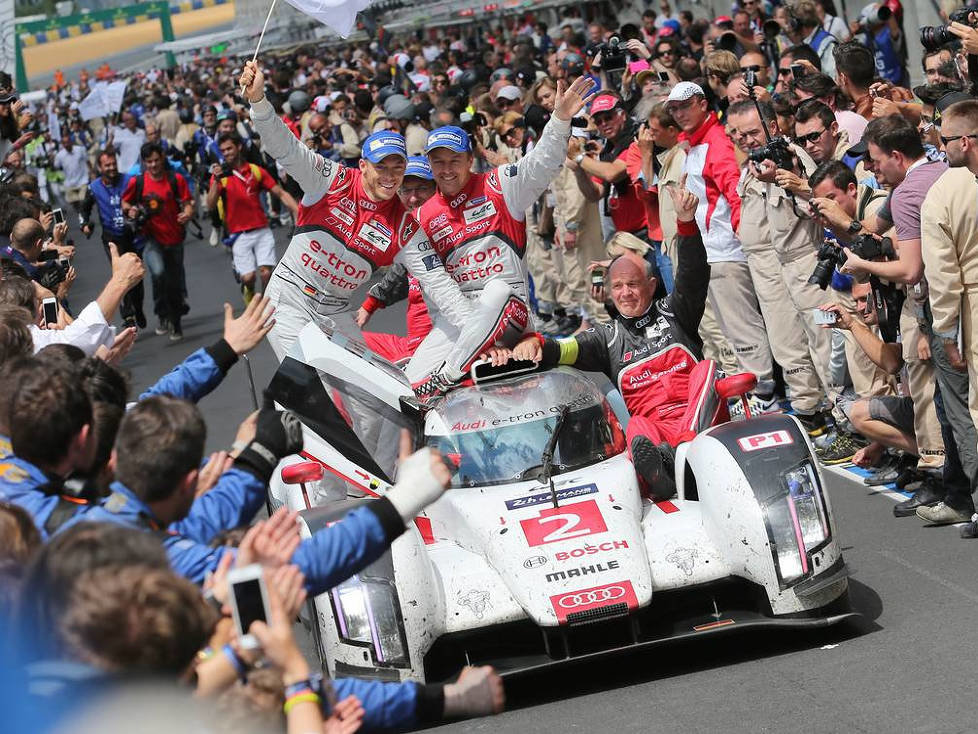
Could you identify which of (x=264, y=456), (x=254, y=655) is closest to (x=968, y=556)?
(x=264, y=456)

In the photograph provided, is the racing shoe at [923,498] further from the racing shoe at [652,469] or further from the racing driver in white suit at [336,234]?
the racing driver in white suit at [336,234]

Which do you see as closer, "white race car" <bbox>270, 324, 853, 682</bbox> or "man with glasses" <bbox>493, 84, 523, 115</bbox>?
"white race car" <bbox>270, 324, 853, 682</bbox>

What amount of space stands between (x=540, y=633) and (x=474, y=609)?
0.32 m

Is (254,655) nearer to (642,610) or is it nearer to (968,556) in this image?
(642,610)

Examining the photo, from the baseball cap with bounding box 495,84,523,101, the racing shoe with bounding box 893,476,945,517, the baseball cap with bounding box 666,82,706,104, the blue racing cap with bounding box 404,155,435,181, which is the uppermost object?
the baseball cap with bounding box 495,84,523,101

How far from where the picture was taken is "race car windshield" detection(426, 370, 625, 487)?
284 inches

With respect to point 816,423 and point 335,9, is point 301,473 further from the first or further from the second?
point 816,423

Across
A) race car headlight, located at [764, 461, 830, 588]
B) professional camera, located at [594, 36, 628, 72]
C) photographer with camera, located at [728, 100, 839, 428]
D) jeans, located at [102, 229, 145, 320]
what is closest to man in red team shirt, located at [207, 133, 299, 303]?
jeans, located at [102, 229, 145, 320]

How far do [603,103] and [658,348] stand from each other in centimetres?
513

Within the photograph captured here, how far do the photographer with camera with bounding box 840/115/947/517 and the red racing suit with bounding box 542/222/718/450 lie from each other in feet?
2.94

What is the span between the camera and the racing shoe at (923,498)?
8281 mm

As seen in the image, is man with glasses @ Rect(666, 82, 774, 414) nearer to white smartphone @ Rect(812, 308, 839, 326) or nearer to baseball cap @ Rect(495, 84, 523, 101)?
white smartphone @ Rect(812, 308, 839, 326)

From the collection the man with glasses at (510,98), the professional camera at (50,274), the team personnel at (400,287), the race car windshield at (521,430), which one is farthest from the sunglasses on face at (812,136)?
the man with glasses at (510,98)

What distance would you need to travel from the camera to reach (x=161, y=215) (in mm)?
18234
